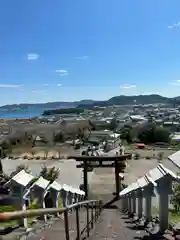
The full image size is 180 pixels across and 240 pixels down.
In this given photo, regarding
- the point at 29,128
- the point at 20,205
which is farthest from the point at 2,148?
the point at 20,205

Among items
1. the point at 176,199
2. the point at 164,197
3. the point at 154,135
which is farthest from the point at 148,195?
the point at 154,135

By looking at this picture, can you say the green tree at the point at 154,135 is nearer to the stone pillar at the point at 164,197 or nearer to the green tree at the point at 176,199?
the green tree at the point at 176,199

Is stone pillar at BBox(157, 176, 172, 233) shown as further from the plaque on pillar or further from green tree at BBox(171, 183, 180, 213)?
green tree at BBox(171, 183, 180, 213)

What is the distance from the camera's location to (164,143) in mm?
67125

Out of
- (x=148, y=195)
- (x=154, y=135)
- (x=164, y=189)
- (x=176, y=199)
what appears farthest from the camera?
(x=154, y=135)

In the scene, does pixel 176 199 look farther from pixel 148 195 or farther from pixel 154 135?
pixel 154 135

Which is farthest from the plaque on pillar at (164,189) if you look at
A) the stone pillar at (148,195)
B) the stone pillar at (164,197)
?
the stone pillar at (148,195)

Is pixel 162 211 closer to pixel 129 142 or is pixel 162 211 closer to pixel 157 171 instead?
pixel 157 171

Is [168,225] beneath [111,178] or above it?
above

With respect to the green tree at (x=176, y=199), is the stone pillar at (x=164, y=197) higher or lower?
higher

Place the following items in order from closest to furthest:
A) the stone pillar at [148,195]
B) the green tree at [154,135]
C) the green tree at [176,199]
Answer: the stone pillar at [148,195] → the green tree at [176,199] → the green tree at [154,135]

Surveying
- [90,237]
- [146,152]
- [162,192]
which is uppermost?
[162,192]

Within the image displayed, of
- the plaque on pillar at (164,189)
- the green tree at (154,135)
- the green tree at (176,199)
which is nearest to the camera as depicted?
the plaque on pillar at (164,189)

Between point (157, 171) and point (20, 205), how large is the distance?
239cm
